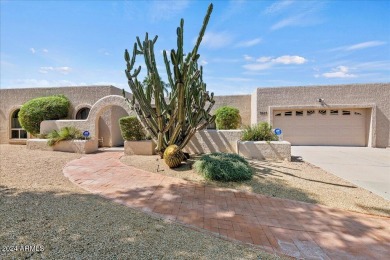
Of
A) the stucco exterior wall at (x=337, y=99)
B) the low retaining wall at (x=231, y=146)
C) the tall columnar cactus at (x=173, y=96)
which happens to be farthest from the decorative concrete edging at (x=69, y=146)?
the stucco exterior wall at (x=337, y=99)

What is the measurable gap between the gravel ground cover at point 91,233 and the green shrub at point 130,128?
6.22 meters

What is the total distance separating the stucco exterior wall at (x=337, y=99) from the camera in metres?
14.4

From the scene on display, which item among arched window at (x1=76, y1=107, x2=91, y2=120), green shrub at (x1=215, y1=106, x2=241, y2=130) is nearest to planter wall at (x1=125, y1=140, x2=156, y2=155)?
green shrub at (x1=215, y1=106, x2=241, y2=130)

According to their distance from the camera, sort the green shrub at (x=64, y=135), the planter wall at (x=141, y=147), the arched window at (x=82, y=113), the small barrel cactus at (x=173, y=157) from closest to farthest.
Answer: the small barrel cactus at (x=173, y=157), the planter wall at (x=141, y=147), the green shrub at (x=64, y=135), the arched window at (x=82, y=113)

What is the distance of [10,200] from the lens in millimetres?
4488

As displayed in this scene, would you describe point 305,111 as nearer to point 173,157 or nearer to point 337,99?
point 337,99

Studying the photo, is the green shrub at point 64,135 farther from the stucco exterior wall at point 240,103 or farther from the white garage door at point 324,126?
the white garage door at point 324,126

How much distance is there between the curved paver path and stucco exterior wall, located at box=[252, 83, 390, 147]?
1143cm

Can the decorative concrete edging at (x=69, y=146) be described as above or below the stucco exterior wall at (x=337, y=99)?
below

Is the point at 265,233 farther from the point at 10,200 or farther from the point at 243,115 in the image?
the point at 243,115

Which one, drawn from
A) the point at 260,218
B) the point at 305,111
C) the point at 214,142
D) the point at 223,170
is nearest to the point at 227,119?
the point at 214,142

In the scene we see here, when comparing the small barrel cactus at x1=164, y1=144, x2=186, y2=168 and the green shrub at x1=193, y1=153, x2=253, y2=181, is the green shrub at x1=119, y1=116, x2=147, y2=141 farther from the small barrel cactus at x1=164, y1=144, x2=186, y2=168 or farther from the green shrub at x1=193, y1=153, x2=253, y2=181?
the green shrub at x1=193, y1=153, x2=253, y2=181

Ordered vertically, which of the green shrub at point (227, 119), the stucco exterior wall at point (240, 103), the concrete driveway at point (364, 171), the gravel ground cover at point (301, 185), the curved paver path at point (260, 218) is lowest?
the curved paver path at point (260, 218)

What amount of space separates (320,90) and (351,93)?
2.09 m
